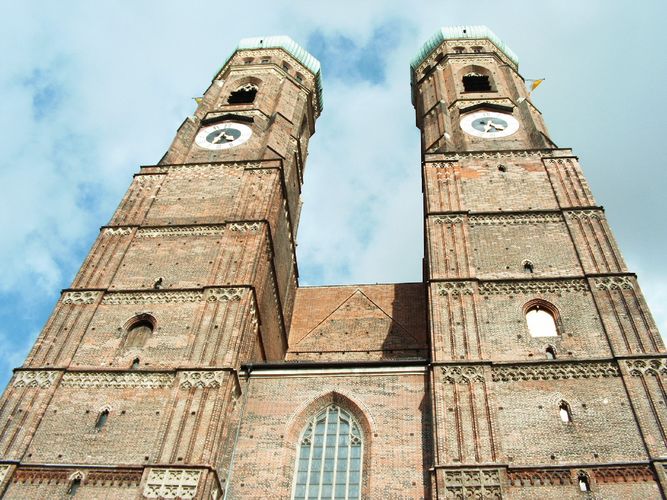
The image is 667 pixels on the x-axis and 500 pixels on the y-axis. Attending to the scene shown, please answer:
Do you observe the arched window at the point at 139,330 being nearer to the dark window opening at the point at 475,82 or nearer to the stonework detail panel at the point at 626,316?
the stonework detail panel at the point at 626,316

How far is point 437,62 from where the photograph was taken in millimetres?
34688

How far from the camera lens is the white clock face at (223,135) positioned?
27938 millimetres

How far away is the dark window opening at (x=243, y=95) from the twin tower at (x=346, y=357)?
227 inches

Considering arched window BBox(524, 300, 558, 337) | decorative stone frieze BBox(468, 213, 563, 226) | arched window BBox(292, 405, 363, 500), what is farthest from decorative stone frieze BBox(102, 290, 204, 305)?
arched window BBox(524, 300, 558, 337)

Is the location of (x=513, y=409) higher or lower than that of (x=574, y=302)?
lower

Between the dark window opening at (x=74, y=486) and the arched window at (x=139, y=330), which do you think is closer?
the dark window opening at (x=74, y=486)

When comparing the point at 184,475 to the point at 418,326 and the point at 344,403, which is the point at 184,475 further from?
the point at 418,326

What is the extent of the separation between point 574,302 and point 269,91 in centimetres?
1678

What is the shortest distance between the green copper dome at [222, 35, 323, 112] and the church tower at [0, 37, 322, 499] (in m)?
6.98

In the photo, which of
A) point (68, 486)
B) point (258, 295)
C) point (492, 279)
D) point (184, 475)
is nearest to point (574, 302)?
point (492, 279)

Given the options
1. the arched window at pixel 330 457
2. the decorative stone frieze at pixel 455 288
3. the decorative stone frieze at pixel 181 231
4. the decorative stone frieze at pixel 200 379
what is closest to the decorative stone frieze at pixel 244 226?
the decorative stone frieze at pixel 181 231

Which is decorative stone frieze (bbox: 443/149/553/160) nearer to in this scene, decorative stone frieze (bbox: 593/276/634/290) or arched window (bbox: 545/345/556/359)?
decorative stone frieze (bbox: 593/276/634/290)

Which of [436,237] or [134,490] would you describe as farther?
[436,237]

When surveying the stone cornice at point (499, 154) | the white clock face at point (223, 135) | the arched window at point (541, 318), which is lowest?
the arched window at point (541, 318)
